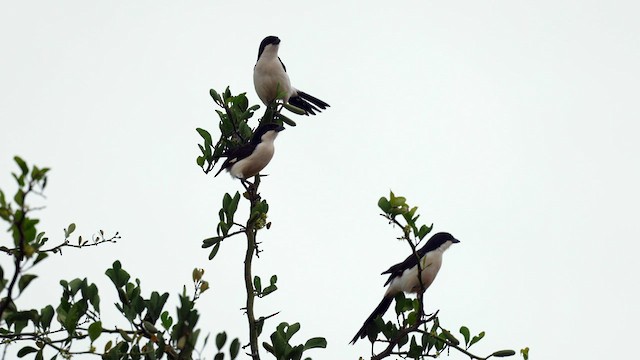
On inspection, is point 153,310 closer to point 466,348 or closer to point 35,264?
point 35,264

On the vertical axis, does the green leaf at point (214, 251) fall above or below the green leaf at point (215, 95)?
below

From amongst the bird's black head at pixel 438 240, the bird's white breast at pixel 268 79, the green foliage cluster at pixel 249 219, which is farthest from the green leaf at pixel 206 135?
the bird's white breast at pixel 268 79

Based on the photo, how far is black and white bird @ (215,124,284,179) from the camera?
20.4ft

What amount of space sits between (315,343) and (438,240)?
1.99 metres

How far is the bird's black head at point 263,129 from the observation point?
6258mm

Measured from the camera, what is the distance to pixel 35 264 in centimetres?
297

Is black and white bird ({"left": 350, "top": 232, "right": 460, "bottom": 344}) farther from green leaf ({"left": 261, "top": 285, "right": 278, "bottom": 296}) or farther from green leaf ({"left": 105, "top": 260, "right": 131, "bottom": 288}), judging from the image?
green leaf ({"left": 105, "top": 260, "right": 131, "bottom": 288})

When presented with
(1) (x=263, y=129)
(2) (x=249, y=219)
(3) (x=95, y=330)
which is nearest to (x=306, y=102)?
(1) (x=263, y=129)

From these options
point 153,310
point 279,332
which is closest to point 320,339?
point 279,332

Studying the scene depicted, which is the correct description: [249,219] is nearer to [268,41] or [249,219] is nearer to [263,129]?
[263,129]

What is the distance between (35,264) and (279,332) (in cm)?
194

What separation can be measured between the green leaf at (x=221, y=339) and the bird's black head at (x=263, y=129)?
298 cm

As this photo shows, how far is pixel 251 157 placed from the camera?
20.5 feet

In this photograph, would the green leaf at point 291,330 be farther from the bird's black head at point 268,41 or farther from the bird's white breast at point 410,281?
the bird's black head at point 268,41
